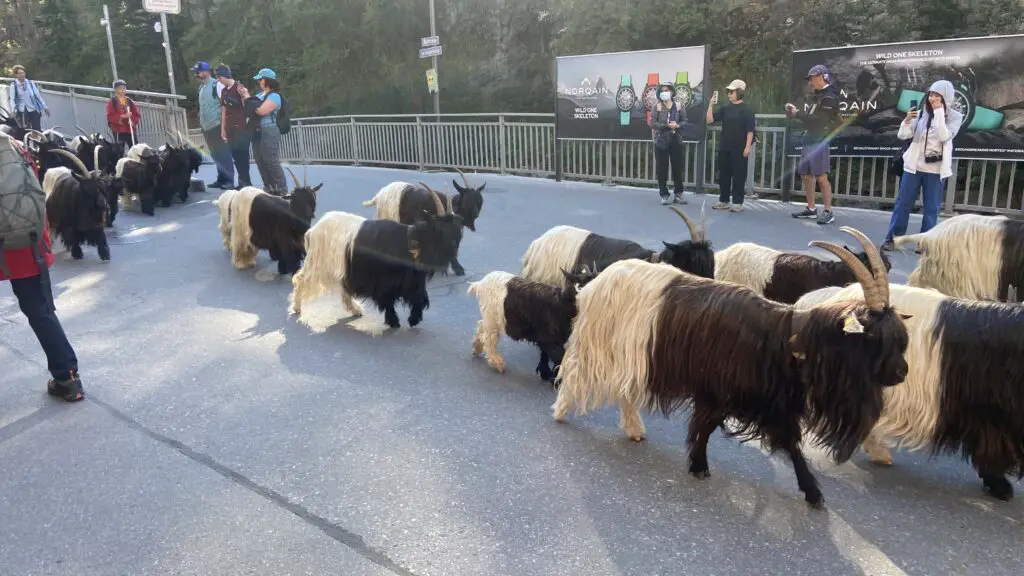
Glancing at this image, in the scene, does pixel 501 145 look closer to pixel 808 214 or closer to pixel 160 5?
pixel 808 214

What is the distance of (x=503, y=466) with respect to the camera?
3369mm

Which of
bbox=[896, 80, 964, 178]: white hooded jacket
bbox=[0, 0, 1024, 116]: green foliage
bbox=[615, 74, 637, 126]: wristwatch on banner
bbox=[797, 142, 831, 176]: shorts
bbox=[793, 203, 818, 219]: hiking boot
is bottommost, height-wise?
bbox=[793, 203, 818, 219]: hiking boot

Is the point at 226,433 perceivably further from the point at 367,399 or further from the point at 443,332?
the point at 443,332

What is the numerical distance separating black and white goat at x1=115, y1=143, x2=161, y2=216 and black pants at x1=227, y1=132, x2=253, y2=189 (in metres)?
1.32

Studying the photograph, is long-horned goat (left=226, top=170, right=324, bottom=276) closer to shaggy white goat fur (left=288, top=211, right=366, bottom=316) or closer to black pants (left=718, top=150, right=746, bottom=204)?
shaggy white goat fur (left=288, top=211, right=366, bottom=316)

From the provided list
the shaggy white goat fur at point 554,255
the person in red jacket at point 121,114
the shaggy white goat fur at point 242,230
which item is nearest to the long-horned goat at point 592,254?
the shaggy white goat fur at point 554,255

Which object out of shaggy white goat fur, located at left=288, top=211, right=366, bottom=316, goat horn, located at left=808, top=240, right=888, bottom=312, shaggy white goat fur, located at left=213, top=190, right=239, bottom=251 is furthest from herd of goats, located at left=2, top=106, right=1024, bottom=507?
shaggy white goat fur, located at left=213, top=190, right=239, bottom=251

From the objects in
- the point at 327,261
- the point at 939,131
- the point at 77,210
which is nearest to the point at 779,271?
the point at 939,131

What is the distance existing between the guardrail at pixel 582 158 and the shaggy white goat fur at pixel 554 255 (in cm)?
564

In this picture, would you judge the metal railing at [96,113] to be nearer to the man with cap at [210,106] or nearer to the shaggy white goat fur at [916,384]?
the man with cap at [210,106]

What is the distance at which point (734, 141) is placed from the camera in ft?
30.8

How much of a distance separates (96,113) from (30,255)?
14.8 metres

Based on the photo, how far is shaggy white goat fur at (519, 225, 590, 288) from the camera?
4945 mm

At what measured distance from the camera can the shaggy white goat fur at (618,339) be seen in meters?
3.26
